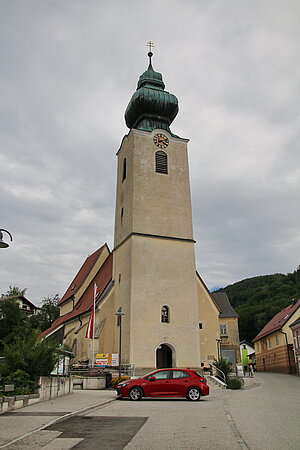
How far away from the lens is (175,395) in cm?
1465

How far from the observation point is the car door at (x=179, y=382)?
14.7 m

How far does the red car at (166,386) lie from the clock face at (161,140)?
1949 cm

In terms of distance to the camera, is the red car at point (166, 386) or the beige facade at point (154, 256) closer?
the red car at point (166, 386)

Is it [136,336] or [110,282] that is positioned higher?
[110,282]

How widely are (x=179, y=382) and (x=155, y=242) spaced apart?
44.2ft

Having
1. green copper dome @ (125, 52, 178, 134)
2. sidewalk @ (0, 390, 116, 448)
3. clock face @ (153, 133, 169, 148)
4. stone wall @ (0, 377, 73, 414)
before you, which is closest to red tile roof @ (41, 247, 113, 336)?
clock face @ (153, 133, 169, 148)

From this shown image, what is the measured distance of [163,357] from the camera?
2684 centimetres

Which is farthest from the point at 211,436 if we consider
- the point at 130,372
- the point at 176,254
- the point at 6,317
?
the point at 6,317

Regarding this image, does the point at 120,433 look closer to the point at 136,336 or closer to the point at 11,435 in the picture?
the point at 11,435

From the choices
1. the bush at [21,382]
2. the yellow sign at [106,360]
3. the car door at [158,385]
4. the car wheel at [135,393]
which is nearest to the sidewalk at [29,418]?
the bush at [21,382]

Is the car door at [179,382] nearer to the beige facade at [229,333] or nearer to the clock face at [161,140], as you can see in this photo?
the clock face at [161,140]

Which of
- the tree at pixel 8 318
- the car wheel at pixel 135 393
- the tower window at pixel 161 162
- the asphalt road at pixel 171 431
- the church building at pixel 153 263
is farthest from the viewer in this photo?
the tree at pixel 8 318

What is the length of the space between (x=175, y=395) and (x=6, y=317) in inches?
1436

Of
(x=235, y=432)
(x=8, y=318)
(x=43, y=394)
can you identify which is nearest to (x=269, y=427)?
(x=235, y=432)
